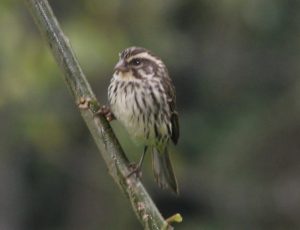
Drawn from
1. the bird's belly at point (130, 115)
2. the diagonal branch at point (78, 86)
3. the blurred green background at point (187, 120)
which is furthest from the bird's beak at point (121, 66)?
the blurred green background at point (187, 120)

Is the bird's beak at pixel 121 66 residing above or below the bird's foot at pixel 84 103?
below

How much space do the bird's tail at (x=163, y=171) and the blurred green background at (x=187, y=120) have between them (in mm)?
3912

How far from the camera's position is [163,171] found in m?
5.80

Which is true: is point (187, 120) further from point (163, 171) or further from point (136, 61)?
point (136, 61)

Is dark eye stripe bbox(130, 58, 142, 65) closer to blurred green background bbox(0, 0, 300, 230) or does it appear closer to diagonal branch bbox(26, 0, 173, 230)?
diagonal branch bbox(26, 0, 173, 230)

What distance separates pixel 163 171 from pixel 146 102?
383 millimetres

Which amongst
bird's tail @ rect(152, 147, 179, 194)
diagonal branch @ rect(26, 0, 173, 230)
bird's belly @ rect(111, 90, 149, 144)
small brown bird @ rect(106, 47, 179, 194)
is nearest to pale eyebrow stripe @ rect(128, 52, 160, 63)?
small brown bird @ rect(106, 47, 179, 194)

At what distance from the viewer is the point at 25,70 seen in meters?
9.89

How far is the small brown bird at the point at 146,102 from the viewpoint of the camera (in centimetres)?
542

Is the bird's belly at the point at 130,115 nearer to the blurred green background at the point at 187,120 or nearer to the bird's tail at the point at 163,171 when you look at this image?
the bird's tail at the point at 163,171

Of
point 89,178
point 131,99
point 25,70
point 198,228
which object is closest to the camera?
point 131,99

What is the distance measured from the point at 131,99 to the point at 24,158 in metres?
6.50

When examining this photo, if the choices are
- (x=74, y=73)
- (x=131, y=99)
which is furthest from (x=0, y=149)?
(x=74, y=73)

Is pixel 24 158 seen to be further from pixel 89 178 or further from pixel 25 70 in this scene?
pixel 25 70
